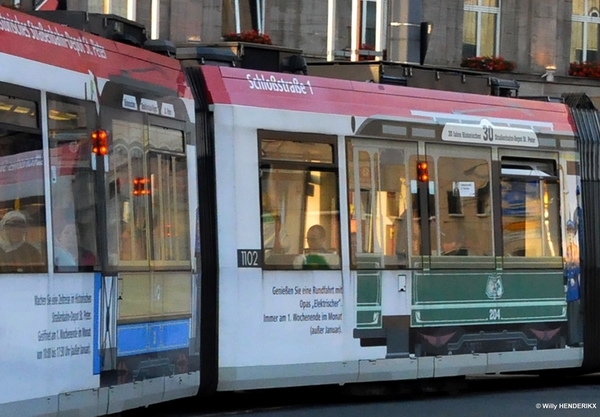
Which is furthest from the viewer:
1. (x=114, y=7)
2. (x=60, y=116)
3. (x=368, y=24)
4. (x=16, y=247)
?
(x=368, y=24)

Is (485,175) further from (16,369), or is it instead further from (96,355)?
(16,369)

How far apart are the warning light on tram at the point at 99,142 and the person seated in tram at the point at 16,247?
112 centimetres

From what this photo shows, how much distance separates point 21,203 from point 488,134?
6.46 metres

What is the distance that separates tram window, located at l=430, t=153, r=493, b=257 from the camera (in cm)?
1345

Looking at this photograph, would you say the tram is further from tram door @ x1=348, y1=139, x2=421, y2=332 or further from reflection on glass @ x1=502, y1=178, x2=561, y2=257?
reflection on glass @ x1=502, y1=178, x2=561, y2=257

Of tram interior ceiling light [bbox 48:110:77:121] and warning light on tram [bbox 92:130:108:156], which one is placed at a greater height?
tram interior ceiling light [bbox 48:110:77:121]

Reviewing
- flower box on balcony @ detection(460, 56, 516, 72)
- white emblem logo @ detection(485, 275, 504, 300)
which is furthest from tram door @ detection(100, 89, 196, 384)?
flower box on balcony @ detection(460, 56, 516, 72)

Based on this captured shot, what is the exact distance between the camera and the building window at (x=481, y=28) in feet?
104

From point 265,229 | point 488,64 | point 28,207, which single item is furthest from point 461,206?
point 488,64

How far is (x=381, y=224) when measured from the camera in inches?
507

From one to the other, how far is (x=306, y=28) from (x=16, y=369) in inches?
797

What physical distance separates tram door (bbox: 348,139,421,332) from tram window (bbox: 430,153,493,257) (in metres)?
0.36

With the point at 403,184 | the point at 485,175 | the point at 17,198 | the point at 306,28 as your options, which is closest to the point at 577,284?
the point at 485,175

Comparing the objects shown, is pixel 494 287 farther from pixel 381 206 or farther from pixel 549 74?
pixel 549 74
